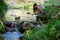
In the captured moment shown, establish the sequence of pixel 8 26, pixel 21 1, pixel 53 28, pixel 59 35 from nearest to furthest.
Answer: pixel 59 35
pixel 53 28
pixel 8 26
pixel 21 1

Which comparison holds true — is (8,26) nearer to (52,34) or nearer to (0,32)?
(0,32)

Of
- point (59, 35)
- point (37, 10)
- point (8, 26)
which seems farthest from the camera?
point (37, 10)

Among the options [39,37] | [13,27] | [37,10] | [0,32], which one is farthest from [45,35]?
[37,10]

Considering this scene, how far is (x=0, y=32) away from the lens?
514 inches

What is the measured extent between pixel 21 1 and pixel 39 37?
75.9 feet

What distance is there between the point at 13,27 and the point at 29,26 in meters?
1.68

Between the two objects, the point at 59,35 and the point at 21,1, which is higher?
the point at 59,35

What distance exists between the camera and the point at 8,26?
14719mm

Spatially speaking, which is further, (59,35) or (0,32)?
(0,32)

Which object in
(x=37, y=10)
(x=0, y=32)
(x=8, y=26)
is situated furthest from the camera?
(x=37, y=10)

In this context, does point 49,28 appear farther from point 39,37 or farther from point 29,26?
point 29,26

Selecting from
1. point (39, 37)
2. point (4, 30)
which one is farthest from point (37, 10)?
point (39, 37)

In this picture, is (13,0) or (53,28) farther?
(13,0)

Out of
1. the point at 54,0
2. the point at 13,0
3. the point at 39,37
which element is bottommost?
the point at 13,0
